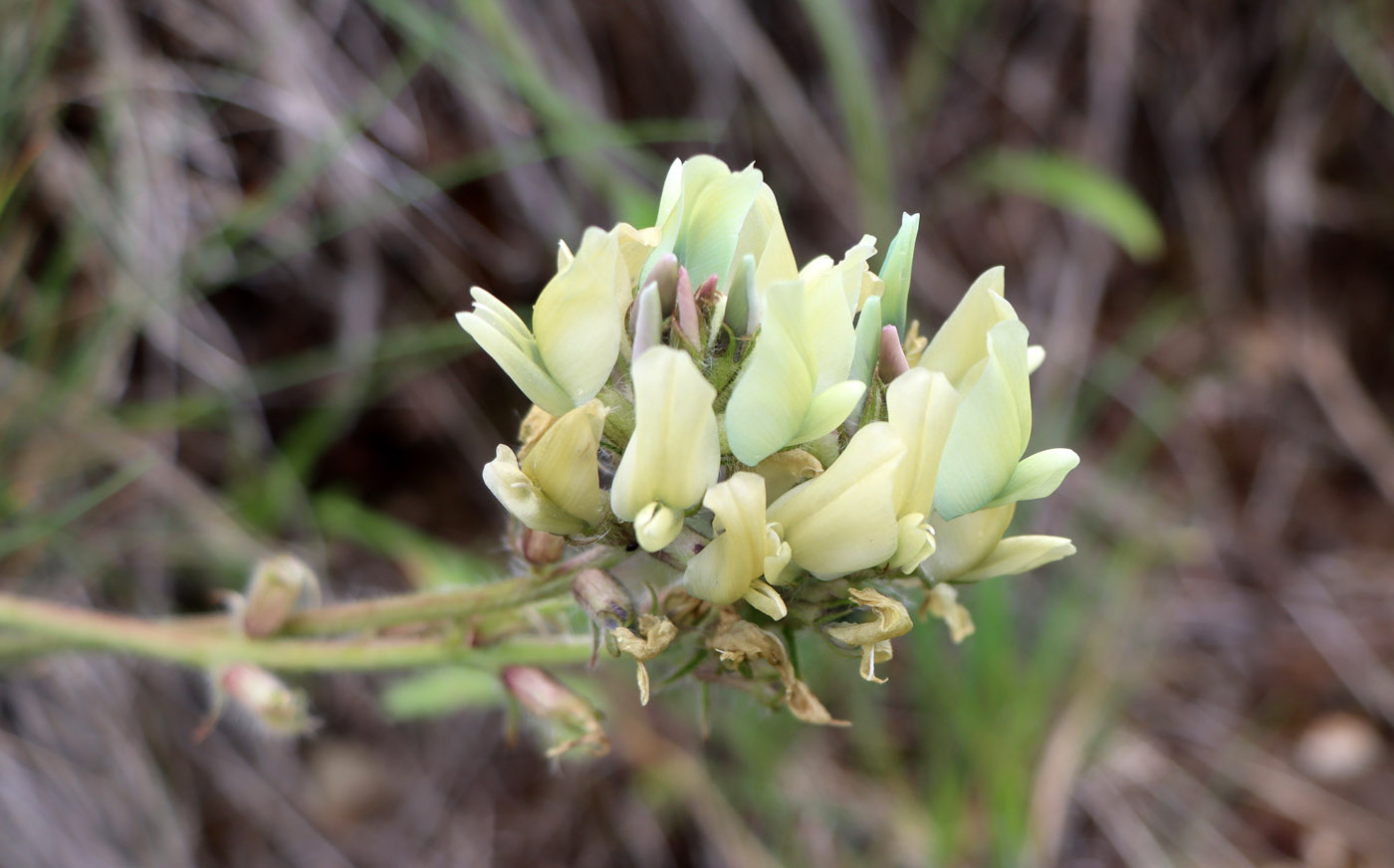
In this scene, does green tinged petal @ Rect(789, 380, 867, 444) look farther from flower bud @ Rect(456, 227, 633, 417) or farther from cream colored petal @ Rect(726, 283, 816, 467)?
flower bud @ Rect(456, 227, 633, 417)

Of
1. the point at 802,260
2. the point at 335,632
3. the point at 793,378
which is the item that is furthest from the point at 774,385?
the point at 802,260

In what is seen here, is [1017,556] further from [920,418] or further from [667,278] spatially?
[667,278]

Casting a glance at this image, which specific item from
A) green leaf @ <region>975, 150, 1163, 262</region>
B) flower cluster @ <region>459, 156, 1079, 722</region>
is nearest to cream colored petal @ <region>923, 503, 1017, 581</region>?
flower cluster @ <region>459, 156, 1079, 722</region>

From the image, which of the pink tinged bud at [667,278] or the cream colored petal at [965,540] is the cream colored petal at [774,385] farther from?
the cream colored petal at [965,540]

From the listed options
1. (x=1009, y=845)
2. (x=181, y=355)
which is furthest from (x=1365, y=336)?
(x=181, y=355)

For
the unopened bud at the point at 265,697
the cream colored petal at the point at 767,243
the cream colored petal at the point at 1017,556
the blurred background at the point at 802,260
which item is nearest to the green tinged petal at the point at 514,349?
the cream colored petal at the point at 767,243

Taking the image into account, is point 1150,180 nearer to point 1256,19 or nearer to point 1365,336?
point 1256,19
